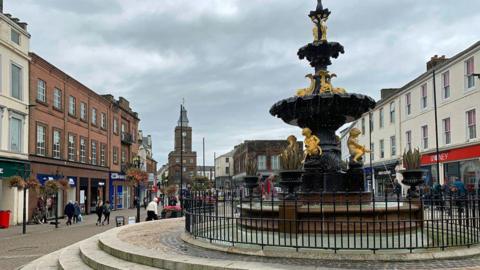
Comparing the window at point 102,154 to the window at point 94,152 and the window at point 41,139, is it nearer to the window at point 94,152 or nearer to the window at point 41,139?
the window at point 94,152

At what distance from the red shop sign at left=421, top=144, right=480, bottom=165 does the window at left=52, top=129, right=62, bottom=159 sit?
26.6 metres

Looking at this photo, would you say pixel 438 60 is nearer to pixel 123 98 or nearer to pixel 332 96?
pixel 332 96

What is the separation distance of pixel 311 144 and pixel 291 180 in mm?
3176

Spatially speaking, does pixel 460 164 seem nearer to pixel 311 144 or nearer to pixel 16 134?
pixel 311 144

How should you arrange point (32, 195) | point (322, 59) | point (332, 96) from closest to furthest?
point (332, 96)
point (322, 59)
point (32, 195)

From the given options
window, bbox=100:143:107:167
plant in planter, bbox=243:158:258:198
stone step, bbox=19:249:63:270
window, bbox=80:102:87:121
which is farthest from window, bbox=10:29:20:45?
plant in planter, bbox=243:158:258:198

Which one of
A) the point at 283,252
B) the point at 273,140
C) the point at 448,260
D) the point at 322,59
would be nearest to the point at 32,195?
the point at 322,59

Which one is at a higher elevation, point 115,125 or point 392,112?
point 115,125

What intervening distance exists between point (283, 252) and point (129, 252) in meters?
3.01

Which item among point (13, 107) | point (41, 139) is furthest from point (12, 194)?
point (13, 107)

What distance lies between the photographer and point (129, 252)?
29.2 ft

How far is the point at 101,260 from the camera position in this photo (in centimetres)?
922

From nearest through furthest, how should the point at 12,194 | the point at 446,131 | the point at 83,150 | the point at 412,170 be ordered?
1. the point at 412,170
2. the point at 12,194
3. the point at 446,131
4. the point at 83,150

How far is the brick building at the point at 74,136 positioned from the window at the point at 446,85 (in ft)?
87.3
